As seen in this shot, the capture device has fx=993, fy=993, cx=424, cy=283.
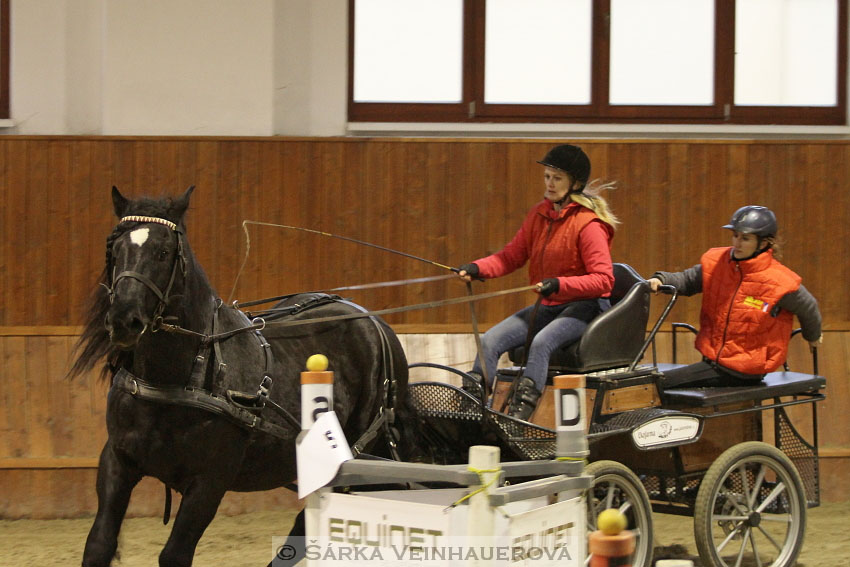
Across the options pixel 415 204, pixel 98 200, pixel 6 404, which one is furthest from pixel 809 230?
pixel 6 404

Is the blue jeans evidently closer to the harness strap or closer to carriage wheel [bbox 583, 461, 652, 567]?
carriage wheel [bbox 583, 461, 652, 567]

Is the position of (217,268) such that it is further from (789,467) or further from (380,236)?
(789,467)

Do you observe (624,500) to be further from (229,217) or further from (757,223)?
(229,217)

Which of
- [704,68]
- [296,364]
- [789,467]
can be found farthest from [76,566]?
[704,68]

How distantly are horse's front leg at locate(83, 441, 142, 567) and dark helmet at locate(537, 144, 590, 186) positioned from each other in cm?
212

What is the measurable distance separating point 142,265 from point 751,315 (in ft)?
8.62

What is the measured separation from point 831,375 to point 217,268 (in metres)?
3.87

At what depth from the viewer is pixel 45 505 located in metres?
5.72

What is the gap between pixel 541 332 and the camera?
4.14 metres

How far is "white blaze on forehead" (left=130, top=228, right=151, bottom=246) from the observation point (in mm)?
3262

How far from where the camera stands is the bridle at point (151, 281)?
3.20 metres

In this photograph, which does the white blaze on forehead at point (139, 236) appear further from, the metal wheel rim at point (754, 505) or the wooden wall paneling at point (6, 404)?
the wooden wall paneling at point (6, 404)

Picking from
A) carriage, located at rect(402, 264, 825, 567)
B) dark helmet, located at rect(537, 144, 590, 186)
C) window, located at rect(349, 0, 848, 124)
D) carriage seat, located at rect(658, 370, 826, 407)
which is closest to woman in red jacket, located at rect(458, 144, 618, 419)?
dark helmet, located at rect(537, 144, 590, 186)

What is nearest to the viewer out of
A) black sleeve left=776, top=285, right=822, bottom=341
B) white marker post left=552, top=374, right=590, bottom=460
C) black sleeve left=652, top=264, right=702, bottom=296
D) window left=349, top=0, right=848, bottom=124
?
white marker post left=552, top=374, right=590, bottom=460
